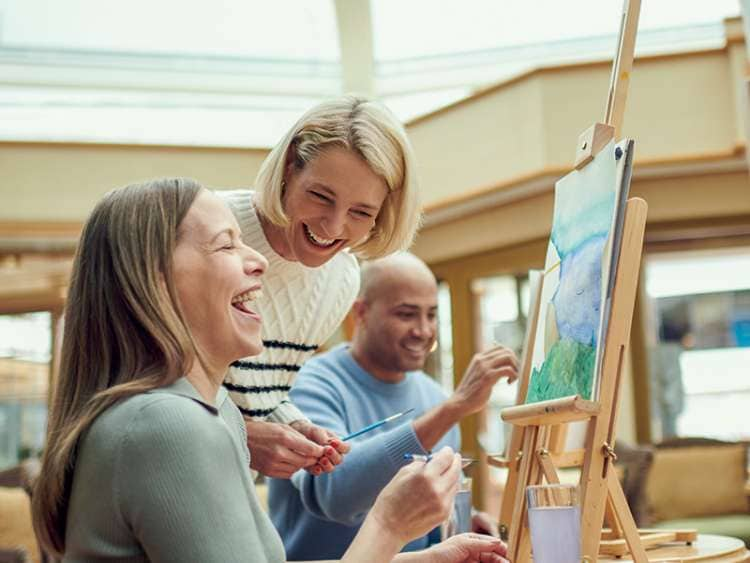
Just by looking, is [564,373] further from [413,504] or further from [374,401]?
[374,401]

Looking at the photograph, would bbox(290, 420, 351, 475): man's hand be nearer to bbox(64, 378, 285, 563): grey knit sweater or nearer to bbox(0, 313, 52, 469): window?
bbox(64, 378, 285, 563): grey knit sweater

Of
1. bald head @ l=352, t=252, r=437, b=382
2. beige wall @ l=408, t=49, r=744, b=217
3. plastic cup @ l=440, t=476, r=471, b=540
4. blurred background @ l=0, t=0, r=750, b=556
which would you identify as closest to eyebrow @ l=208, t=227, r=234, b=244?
plastic cup @ l=440, t=476, r=471, b=540

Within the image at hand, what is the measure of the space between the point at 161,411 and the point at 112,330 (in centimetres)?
17

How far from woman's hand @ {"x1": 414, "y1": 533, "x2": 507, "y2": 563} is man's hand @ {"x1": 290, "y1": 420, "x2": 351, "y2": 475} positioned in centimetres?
30

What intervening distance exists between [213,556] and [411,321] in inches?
65.2

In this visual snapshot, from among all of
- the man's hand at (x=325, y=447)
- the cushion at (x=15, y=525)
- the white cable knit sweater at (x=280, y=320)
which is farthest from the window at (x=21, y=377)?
the man's hand at (x=325, y=447)

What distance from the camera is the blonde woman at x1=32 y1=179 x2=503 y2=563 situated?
1.10m

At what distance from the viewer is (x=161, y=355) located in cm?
124

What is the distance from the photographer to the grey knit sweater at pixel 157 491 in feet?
3.57

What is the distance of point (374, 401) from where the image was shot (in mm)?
2553

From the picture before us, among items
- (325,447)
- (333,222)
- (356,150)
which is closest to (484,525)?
(325,447)

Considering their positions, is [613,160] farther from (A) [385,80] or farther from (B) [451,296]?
(A) [385,80]

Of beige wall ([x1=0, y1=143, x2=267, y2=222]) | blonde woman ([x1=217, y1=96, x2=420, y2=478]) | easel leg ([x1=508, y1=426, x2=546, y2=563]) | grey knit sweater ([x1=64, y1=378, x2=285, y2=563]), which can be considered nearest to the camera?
grey knit sweater ([x1=64, y1=378, x2=285, y2=563])

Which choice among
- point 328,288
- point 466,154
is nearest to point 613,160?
point 328,288
